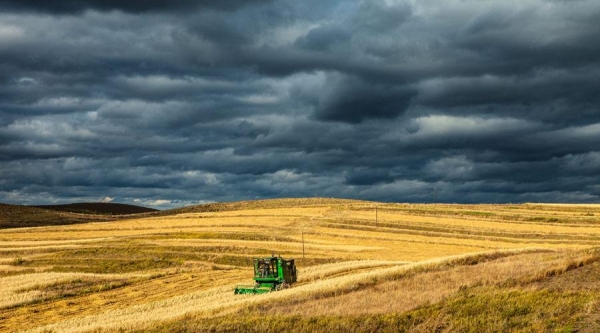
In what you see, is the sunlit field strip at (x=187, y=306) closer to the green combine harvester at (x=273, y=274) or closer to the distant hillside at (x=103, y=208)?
the green combine harvester at (x=273, y=274)

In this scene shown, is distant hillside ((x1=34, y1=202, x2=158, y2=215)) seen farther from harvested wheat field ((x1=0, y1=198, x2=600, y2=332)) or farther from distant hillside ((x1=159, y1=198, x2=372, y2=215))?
harvested wheat field ((x1=0, y1=198, x2=600, y2=332))

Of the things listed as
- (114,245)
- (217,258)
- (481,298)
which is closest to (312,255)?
(217,258)

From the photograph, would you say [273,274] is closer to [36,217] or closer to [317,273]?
[317,273]

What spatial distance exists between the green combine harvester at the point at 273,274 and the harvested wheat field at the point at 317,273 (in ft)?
3.14

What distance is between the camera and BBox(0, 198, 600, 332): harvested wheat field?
77.7 ft

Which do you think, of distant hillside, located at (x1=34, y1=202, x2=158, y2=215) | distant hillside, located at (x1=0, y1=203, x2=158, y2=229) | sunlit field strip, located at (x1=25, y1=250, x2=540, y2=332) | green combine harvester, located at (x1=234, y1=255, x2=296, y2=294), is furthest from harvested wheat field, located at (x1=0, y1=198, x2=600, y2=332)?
distant hillside, located at (x1=34, y1=202, x2=158, y2=215)

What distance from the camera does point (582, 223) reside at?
8575 cm

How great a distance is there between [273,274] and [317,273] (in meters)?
5.77

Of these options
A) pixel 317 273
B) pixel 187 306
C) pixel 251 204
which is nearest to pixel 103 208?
pixel 251 204

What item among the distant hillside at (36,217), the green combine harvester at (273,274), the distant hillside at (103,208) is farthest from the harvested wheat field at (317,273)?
the distant hillside at (103,208)

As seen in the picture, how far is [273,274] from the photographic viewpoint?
125ft

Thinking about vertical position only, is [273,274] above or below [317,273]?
above

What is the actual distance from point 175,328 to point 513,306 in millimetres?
12705

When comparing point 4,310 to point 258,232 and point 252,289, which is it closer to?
point 252,289
